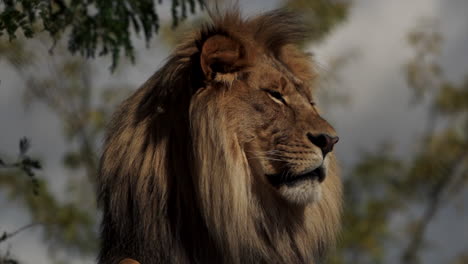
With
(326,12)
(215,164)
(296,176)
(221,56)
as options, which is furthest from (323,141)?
(326,12)

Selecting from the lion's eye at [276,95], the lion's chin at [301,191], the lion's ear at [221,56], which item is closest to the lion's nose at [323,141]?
the lion's chin at [301,191]

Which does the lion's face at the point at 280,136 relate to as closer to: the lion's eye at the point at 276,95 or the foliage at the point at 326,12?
the lion's eye at the point at 276,95

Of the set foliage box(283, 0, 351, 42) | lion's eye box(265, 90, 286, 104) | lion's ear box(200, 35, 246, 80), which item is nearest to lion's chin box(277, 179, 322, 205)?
lion's eye box(265, 90, 286, 104)

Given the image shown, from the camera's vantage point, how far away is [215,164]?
14.1ft

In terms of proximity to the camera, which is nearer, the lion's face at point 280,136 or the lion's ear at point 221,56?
the lion's face at point 280,136

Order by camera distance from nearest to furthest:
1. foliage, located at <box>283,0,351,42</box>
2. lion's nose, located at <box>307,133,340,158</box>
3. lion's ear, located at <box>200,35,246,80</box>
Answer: lion's nose, located at <box>307,133,340,158</box>, lion's ear, located at <box>200,35,246,80</box>, foliage, located at <box>283,0,351,42</box>

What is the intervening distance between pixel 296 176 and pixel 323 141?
0.21m

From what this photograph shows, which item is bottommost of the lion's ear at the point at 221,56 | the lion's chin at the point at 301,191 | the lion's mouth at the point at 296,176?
the lion's chin at the point at 301,191

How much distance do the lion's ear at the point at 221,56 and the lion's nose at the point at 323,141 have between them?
52cm

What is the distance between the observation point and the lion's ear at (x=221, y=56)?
14.3 feet

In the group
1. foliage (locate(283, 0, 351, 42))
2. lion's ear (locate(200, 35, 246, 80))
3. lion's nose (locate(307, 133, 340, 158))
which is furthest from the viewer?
foliage (locate(283, 0, 351, 42))

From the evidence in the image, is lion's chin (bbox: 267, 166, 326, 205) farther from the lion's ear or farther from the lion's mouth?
the lion's ear

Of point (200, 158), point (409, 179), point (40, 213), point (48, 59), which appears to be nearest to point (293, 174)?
point (200, 158)

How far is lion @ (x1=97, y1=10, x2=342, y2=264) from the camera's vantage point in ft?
14.0
